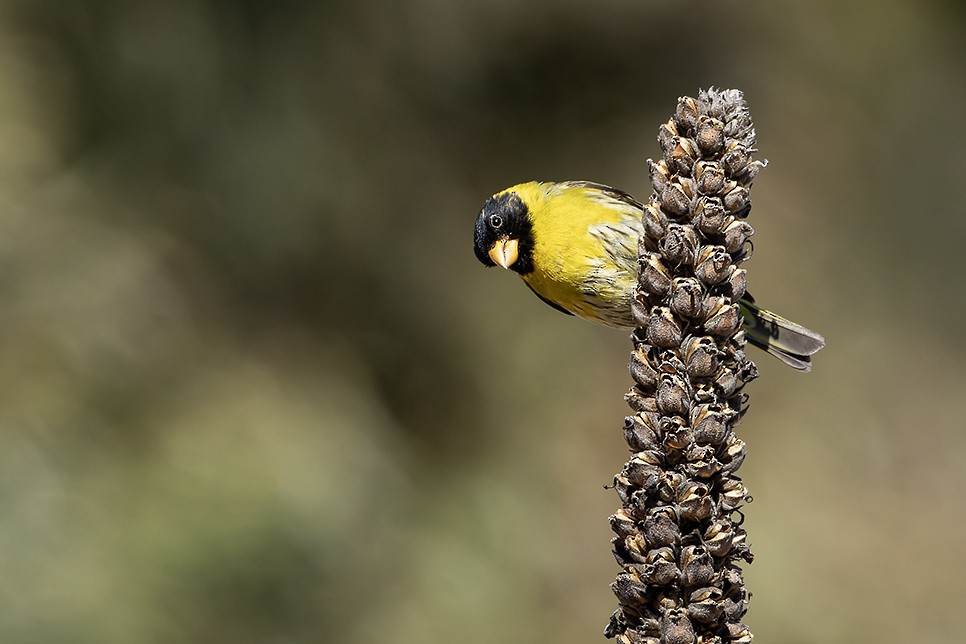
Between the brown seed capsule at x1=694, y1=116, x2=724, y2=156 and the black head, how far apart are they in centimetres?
174

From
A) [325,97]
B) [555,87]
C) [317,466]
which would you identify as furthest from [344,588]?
[555,87]

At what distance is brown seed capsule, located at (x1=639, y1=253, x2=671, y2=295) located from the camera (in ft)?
5.97

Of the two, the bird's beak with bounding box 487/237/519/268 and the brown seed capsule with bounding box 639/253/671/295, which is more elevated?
the bird's beak with bounding box 487/237/519/268

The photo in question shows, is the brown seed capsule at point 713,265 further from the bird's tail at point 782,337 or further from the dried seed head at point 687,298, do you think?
the bird's tail at point 782,337

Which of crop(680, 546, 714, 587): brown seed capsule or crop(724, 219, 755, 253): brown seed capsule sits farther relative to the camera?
crop(724, 219, 755, 253): brown seed capsule

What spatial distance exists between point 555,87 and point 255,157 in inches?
78.4

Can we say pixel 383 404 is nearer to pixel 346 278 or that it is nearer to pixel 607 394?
pixel 346 278

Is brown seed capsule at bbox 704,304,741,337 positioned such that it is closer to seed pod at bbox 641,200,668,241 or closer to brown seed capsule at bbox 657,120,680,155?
seed pod at bbox 641,200,668,241

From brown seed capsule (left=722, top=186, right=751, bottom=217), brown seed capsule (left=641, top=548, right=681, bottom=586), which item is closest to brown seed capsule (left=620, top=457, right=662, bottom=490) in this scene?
Result: brown seed capsule (left=641, top=548, right=681, bottom=586)

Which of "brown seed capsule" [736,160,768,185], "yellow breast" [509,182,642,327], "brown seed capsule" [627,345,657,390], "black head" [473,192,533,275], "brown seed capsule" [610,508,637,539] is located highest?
"black head" [473,192,533,275]

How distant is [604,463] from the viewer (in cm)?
646

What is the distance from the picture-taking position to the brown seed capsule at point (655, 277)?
1.82 metres

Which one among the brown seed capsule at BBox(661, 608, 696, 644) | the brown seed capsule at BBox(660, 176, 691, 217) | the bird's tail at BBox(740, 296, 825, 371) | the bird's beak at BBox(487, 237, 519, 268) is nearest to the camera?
the brown seed capsule at BBox(661, 608, 696, 644)

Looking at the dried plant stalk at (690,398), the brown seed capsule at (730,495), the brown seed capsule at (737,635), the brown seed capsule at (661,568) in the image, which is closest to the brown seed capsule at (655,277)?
the dried plant stalk at (690,398)
